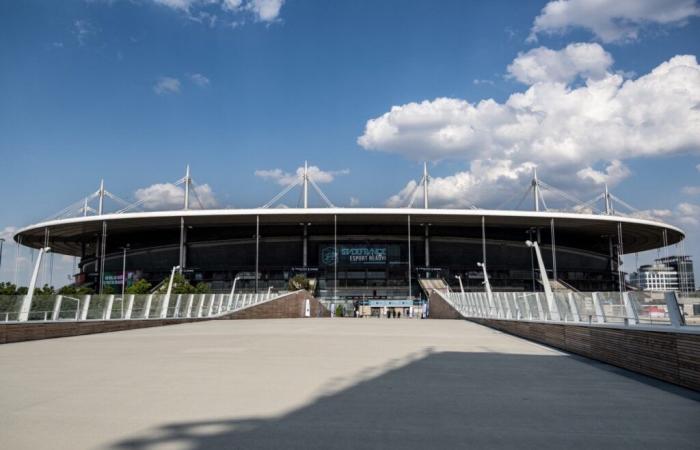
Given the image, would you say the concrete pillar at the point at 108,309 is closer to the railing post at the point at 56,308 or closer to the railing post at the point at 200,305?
the railing post at the point at 56,308

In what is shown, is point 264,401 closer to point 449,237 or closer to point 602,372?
point 602,372

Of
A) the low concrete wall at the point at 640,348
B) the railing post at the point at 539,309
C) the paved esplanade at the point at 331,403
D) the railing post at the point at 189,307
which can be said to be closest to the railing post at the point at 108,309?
the railing post at the point at 189,307

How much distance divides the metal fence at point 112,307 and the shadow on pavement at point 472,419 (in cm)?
1286

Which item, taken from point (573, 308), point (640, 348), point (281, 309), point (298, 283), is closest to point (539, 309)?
point (573, 308)

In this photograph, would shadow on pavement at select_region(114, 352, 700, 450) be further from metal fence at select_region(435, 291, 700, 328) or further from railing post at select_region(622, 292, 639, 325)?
railing post at select_region(622, 292, 639, 325)

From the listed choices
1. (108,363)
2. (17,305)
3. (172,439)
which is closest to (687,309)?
(172,439)

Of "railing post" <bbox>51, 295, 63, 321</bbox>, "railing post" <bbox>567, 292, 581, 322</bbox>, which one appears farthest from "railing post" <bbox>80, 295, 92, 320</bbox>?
"railing post" <bbox>567, 292, 581, 322</bbox>

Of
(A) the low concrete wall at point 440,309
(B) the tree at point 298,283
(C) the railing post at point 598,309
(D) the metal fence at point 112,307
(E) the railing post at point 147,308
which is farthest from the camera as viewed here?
(B) the tree at point 298,283

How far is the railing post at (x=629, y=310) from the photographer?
36.0 feet

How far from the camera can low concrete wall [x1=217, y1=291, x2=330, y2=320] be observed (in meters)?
39.3

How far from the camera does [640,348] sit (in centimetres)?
1048

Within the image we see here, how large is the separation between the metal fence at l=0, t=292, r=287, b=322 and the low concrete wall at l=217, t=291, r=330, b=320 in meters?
1.72

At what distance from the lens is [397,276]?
8369 cm

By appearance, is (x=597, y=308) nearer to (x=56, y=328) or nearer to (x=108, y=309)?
(x=56, y=328)
